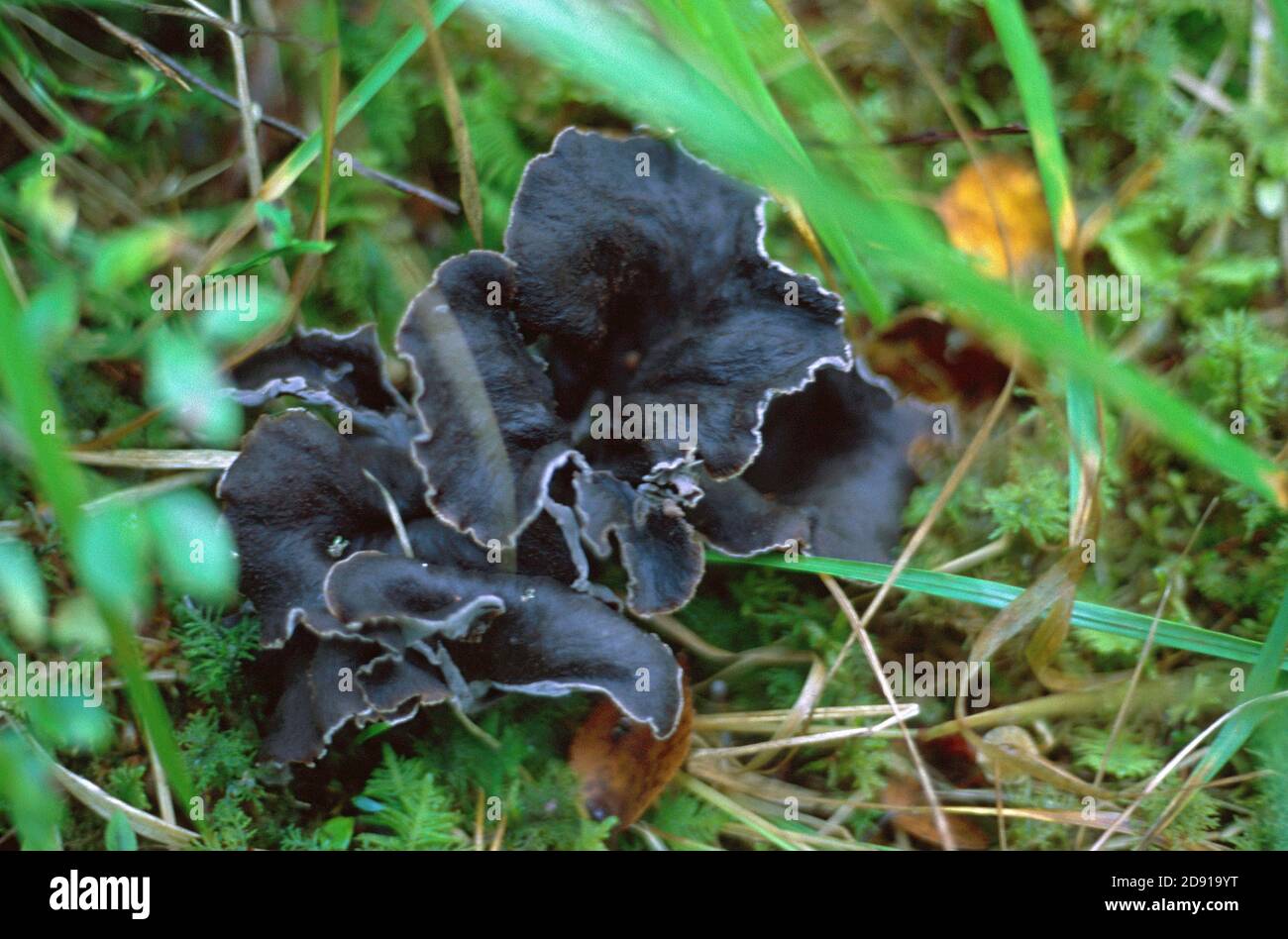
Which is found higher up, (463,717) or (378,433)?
(378,433)

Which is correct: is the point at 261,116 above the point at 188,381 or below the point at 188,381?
above

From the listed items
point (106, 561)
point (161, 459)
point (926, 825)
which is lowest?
point (926, 825)

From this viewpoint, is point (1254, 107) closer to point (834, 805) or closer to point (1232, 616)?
point (1232, 616)

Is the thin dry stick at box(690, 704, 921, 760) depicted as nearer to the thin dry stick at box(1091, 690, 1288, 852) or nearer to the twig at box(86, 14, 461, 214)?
the thin dry stick at box(1091, 690, 1288, 852)

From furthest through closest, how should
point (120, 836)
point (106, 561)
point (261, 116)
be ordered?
point (261, 116) → point (120, 836) → point (106, 561)

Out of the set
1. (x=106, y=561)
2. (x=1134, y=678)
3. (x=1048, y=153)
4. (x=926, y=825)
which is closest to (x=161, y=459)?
(x=106, y=561)

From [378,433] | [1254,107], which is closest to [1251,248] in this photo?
[1254,107]

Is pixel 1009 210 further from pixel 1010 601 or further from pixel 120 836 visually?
pixel 120 836
